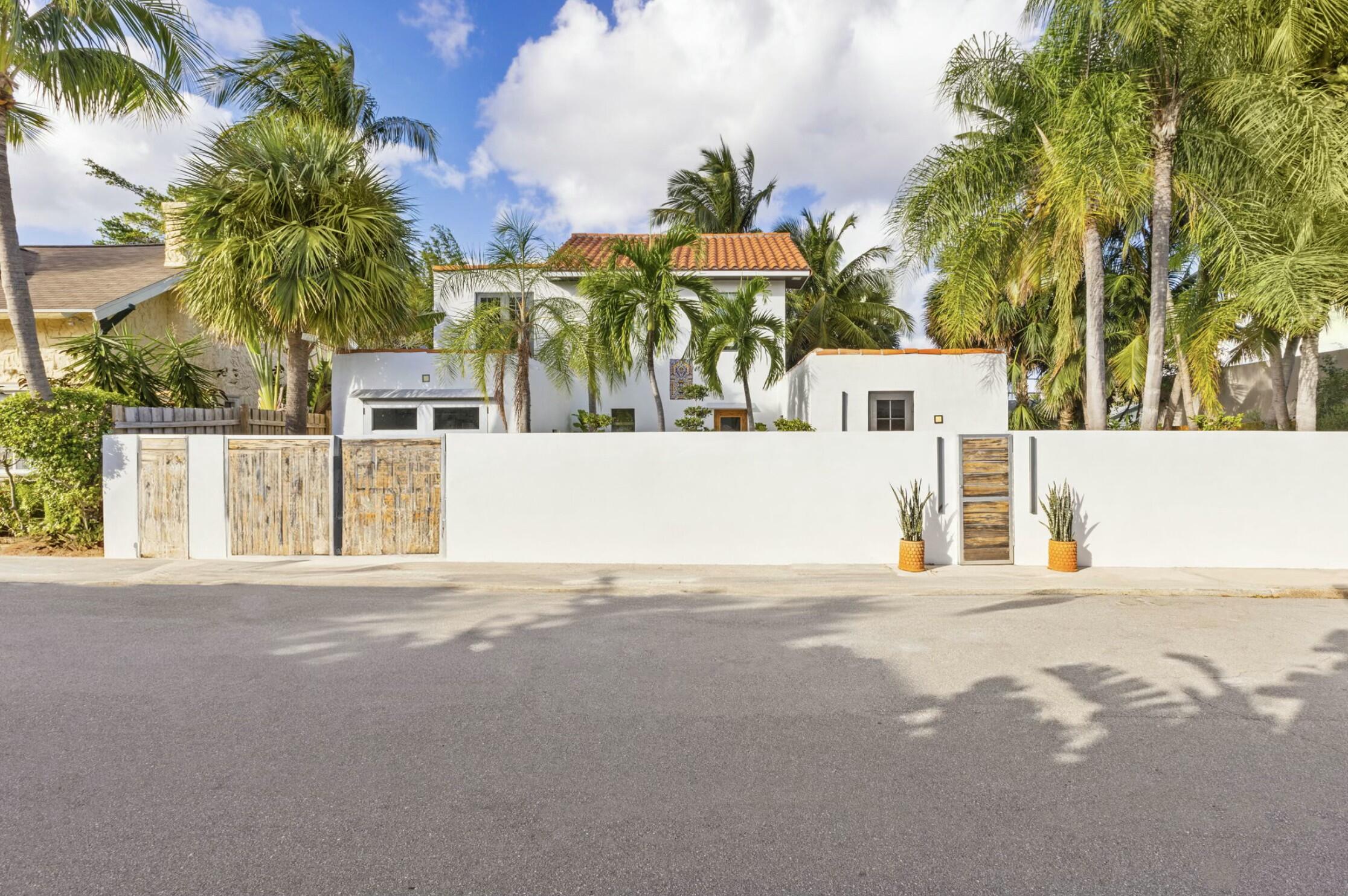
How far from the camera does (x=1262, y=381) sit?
16.6 metres

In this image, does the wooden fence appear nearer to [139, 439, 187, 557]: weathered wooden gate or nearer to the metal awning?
[139, 439, 187, 557]: weathered wooden gate

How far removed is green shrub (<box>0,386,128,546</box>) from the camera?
8.65 metres

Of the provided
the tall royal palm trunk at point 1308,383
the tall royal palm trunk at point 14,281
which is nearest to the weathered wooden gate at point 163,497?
the tall royal palm trunk at point 14,281

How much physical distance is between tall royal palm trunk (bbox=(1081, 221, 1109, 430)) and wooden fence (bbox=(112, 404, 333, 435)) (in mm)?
14676

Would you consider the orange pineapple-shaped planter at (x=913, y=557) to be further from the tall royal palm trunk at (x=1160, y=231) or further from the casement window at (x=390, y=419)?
the casement window at (x=390, y=419)

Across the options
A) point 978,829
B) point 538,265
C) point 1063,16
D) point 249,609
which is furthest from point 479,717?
point 1063,16

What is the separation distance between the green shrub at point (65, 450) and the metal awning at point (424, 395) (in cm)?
550

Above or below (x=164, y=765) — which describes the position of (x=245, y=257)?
above

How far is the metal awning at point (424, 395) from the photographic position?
1472 cm

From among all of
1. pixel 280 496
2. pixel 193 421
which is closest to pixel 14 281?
pixel 193 421

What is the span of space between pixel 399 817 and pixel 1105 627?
6.22 meters

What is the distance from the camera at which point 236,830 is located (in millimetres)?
2844

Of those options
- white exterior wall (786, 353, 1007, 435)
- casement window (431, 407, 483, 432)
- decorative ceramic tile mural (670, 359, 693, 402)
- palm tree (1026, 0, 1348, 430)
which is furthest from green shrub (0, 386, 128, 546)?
palm tree (1026, 0, 1348, 430)

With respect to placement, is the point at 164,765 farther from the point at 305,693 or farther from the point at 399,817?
the point at 399,817
